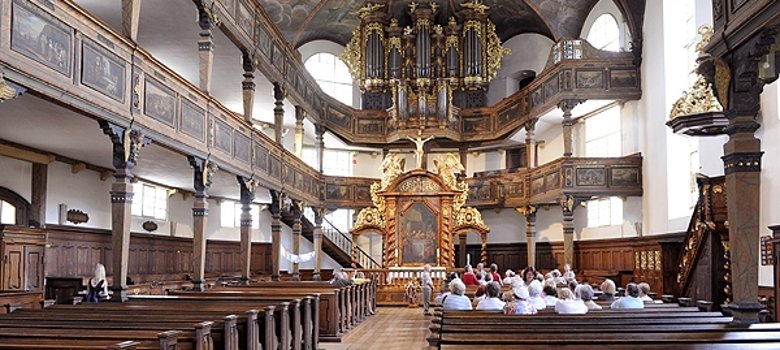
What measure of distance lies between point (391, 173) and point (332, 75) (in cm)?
618

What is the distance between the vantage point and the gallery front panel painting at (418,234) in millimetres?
28406

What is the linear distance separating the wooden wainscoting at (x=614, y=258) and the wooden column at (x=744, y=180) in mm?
11819

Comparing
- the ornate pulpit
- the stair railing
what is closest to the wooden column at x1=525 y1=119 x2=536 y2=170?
the ornate pulpit

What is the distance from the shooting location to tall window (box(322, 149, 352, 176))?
111 feet

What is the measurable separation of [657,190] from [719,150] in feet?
16.8

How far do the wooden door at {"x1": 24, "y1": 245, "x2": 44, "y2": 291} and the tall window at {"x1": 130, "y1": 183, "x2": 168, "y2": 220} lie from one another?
5.77 meters

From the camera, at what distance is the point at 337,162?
3400 centimetres

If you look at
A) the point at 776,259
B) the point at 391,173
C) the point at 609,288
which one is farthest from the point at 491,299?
the point at 391,173

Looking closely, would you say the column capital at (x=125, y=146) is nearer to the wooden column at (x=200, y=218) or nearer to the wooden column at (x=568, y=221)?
the wooden column at (x=200, y=218)

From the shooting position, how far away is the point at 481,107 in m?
31.0

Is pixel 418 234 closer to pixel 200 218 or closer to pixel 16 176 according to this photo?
pixel 200 218

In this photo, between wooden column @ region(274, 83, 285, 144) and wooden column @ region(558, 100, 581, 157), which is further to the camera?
wooden column @ region(558, 100, 581, 157)

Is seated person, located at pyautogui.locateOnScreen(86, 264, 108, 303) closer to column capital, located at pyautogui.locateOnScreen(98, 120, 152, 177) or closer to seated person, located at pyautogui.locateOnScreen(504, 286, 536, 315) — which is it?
column capital, located at pyautogui.locateOnScreen(98, 120, 152, 177)

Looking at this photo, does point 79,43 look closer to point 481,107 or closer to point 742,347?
point 742,347
